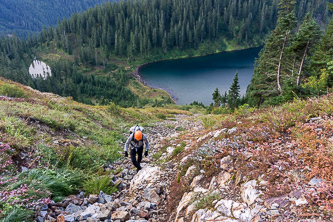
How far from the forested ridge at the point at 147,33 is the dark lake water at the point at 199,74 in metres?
15.1

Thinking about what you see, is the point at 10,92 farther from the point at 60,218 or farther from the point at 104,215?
the point at 104,215

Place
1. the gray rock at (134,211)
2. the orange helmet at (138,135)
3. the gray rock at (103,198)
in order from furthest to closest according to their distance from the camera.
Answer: the orange helmet at (138,135), the gray rock at (103,198), the gray rock at (134,211)

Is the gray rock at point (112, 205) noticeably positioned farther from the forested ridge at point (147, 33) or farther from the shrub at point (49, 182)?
the forested ridge at point (147, 33)

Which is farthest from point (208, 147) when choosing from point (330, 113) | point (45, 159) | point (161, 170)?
point (45, 159)

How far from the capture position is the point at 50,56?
13575 centimetres

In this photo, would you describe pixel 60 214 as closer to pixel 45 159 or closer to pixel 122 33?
pixel 45 159

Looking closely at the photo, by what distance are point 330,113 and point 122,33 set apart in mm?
144826

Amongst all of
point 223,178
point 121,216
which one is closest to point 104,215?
point 121,216

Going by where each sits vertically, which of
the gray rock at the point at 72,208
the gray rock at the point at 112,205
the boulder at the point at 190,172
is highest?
the boulder at the point at 190,172

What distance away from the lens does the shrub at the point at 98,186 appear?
6.19m

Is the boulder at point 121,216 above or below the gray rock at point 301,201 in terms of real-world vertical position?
below

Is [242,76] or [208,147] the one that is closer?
[208,147]

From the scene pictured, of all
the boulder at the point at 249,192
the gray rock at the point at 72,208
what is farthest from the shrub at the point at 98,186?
the boulder at the point at 249,192

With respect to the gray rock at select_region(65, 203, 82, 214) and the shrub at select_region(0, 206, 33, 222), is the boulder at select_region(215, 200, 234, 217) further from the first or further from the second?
the shrub at select_region(0, 206, 33, 222)
